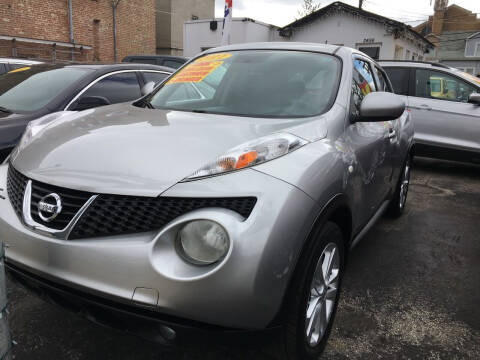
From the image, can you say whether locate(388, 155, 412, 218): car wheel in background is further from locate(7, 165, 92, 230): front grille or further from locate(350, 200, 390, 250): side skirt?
locate(7, 165, 92, 230): front grille

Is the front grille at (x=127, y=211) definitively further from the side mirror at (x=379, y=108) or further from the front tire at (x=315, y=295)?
the side mirror at (x=379, y=108)

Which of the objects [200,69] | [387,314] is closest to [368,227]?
[387,314]

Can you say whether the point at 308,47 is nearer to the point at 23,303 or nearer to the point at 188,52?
the point at 23,303

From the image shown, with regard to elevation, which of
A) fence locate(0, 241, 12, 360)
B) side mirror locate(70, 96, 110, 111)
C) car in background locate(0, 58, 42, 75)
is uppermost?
car in background locate(0, 58, 42, 75)

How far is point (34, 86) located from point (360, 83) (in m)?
3.18

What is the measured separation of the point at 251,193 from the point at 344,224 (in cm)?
80

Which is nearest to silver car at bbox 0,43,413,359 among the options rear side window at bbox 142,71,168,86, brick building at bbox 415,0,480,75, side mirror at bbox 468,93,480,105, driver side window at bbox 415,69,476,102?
rear side window at bbox 142,71,168,86

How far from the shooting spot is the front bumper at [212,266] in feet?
4.89

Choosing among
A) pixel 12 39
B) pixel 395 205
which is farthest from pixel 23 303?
pixel 12 39

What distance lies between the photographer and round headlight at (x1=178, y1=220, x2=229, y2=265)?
152 cm

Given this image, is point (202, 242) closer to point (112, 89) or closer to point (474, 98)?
point (112, 89)

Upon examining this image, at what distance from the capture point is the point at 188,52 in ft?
62.0

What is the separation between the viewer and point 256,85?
9.07ft

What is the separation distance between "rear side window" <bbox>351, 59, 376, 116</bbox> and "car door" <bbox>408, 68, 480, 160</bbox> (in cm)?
342
